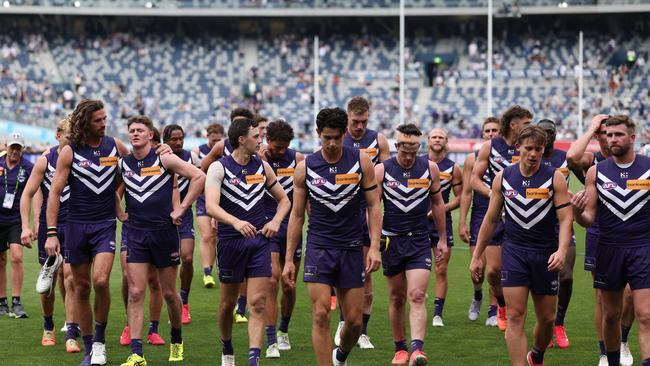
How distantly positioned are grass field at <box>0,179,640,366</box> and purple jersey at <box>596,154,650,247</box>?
2054 millimetres

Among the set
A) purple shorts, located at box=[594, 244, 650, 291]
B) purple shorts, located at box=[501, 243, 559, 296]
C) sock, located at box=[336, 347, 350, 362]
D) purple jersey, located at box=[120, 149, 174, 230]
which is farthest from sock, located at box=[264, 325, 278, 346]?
purple shorts, located at box=[594, 244, 650, 291]

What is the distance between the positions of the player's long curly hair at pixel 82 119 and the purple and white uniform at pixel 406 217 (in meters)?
2.85

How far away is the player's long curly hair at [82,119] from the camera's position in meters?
10.8

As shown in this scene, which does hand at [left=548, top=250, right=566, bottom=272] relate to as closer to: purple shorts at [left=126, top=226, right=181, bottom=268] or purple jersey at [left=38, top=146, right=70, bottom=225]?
purple shorts at [left=126, top=226, right=181, bottom=268]

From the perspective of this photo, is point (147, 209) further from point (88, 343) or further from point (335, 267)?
point (335, 267)

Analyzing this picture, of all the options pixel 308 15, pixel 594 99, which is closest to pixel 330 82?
pixel 308 15

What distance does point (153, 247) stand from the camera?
10977 mm

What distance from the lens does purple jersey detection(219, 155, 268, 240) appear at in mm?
10453

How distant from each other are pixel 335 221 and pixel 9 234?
6.06 meters

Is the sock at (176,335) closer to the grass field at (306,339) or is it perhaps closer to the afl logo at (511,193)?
the grass field at (306,339)

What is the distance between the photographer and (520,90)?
181ft

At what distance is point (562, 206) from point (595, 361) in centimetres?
237

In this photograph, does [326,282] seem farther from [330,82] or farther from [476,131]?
[330,82]

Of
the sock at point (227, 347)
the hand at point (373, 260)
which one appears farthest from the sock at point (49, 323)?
the hand at point (373, 260)
